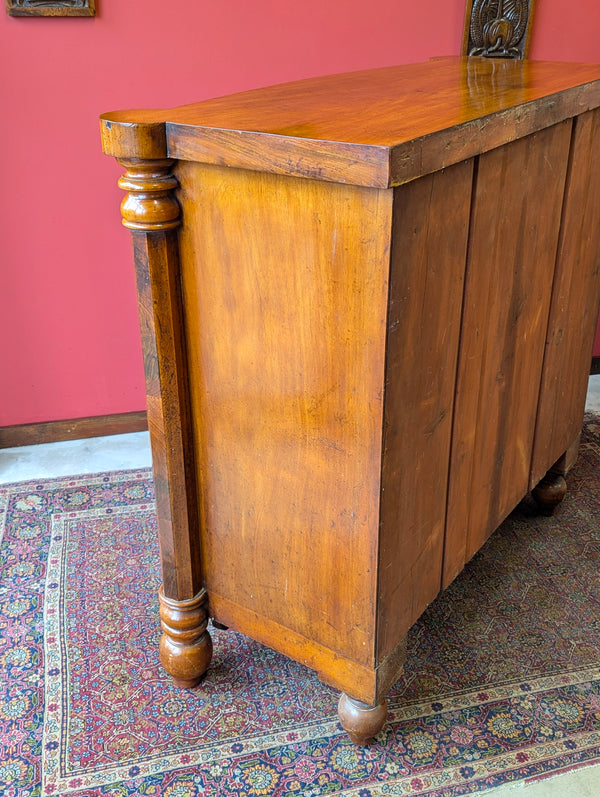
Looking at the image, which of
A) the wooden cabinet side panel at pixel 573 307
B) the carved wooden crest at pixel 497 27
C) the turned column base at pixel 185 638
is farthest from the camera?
the carved wooden crest at pixel 497 27

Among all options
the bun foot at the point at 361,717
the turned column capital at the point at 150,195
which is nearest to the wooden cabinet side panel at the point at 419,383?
the bun foot at the point at 361,717

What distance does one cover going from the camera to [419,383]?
1.38 metres

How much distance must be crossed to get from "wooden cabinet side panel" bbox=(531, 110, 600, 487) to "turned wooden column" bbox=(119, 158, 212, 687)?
918 millimetres

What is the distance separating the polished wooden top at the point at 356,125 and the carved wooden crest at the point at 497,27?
105 cm

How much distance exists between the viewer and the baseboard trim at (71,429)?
280 centimetres

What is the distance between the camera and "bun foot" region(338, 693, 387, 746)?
1574 millimetres

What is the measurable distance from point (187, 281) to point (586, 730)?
1245 millimetres

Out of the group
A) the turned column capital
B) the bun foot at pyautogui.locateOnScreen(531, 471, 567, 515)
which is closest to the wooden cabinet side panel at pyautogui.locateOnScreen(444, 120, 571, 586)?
the bun foot at pyautogui.locateOnScreen(531, 471, 567, 515)

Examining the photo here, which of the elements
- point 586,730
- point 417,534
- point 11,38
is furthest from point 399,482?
point 11,38

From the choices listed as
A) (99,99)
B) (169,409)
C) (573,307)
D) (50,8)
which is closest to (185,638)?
(169,409)

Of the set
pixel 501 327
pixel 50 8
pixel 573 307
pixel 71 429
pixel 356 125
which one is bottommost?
pixel 71 429

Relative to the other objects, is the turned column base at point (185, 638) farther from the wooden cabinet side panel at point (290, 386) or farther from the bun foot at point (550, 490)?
the bun foot at point (550, 490)

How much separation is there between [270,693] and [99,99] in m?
1.80

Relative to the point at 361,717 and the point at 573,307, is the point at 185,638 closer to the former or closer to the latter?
the point at 361,717
